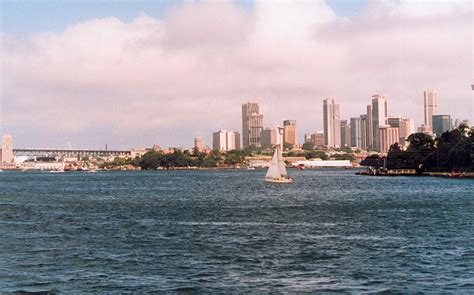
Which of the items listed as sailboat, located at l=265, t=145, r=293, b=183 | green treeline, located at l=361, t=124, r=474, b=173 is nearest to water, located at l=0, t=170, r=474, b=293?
sailboat, located at l=265, t=145, r=293, b=183

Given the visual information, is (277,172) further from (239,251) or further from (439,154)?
(239,251)

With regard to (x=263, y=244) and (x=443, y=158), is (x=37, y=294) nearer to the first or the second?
(x=263, y=244)

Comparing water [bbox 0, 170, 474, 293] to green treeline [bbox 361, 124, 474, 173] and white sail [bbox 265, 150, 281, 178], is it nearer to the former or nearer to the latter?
white sail [bbox 265, 150, 281, 178]

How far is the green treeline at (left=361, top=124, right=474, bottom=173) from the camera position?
14625 centimetres

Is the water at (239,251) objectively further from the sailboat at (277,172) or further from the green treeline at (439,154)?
the green treeline at (439,154)

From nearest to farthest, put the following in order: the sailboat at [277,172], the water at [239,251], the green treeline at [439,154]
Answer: the water at [239,251] → the sailboat at [277,172] → the green treeline at [439,154]

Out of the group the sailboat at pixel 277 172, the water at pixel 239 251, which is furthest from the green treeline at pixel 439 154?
the water at pixel 239 251

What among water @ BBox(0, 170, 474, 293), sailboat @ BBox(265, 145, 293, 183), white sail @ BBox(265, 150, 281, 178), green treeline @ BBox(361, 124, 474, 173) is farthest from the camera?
green treeline @ BBox(361, 124, 474, 173)

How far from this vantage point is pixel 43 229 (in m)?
44.9

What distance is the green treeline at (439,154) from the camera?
14625 cm

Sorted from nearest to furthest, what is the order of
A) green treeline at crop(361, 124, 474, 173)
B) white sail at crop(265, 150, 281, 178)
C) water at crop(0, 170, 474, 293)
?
water at crop(0, 170, 474, 293) < white sail at crop(265, 150, 281, 178) < green treeline at crop(361, 124, 474, 173)

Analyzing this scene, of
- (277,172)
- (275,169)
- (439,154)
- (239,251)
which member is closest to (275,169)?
(275,169)

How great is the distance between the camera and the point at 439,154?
15938 cm

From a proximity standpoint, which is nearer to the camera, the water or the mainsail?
the water
